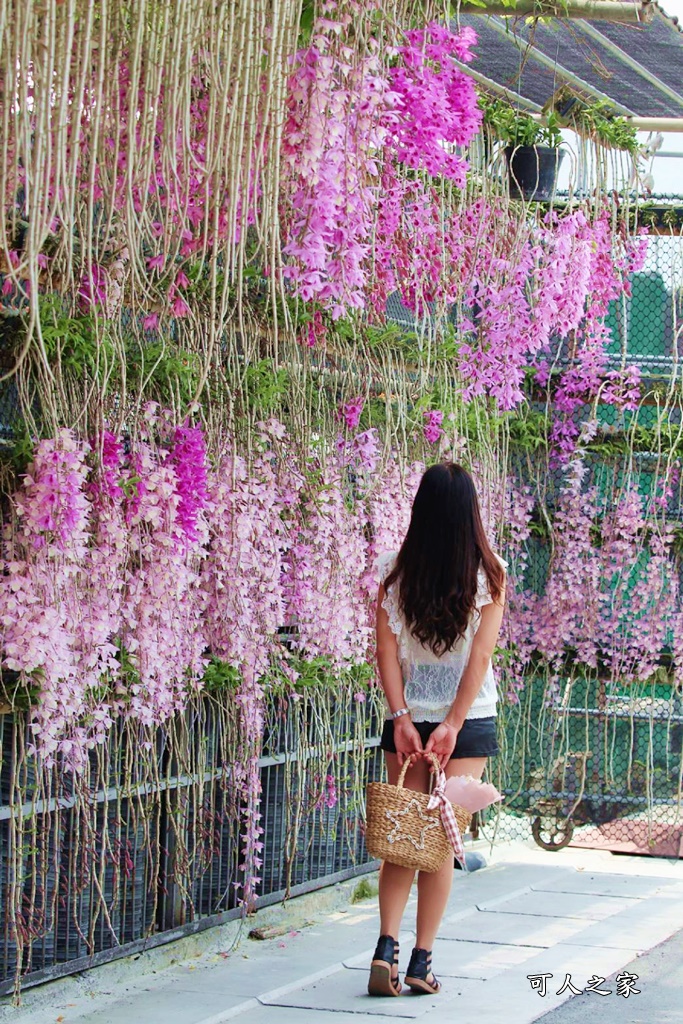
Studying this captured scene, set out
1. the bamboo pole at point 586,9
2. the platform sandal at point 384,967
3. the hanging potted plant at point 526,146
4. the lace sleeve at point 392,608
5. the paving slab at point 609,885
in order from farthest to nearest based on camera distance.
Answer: the hanging potted plant at point 526,146
the paving slab at point 609,885
the bamboo pole at point 586,9
the lace sleeve at point 392,608
the platform sandal at point 384,967

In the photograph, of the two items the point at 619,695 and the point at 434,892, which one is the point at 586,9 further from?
the point at 619,695

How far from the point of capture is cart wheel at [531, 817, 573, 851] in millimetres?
6688

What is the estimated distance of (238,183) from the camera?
3.18m

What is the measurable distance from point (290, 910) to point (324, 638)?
96 centimetres

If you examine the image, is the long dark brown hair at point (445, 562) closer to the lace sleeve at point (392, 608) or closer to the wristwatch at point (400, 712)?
the lace sleeve at point (392, 608)

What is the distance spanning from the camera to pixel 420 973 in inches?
162

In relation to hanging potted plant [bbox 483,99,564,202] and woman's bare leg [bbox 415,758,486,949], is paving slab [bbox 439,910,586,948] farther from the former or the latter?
hanging potted plant [bbox 483,99,564,202]

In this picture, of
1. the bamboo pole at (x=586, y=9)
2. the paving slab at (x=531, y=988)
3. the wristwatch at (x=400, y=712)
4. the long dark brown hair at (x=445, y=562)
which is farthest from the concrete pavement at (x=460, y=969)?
the bamboo pole at (x=586, y=9)

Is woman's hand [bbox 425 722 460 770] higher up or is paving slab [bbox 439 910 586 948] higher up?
woman's hand [bbox 425 722 460 770]

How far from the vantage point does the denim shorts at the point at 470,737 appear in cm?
412

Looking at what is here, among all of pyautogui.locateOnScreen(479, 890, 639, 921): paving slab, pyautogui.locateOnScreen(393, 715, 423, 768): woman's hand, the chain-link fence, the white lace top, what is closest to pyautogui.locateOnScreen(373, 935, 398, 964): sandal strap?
pyautogui.locateOnScreen(393, 715, 423, 768): woman's hand

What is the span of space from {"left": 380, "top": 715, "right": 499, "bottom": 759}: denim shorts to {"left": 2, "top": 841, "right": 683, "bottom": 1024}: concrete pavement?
2.23 ft

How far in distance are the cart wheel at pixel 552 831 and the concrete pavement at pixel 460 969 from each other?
564 mm

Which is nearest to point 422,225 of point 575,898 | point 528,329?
point 528,329
